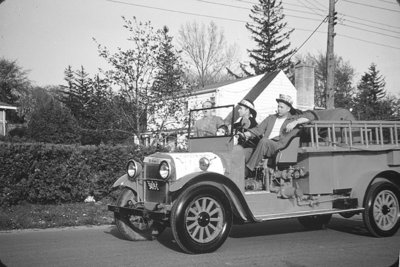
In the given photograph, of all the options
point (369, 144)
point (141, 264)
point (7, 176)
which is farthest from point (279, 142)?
point (7, 176)

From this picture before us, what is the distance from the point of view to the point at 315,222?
8516 millimetres

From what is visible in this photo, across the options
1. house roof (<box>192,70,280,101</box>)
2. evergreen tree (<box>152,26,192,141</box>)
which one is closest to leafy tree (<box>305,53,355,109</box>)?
house roof (<box>192,70,280,101</box>)

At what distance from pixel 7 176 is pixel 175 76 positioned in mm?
6200

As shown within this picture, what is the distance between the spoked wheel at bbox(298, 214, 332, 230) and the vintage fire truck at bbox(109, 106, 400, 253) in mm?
20

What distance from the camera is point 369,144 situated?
8.09 metres

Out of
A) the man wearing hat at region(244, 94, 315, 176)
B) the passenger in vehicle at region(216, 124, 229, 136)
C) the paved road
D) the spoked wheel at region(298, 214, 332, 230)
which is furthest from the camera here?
the spoked wheel at region(298, 214, 332, 230)

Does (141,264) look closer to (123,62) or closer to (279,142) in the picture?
(279,142)

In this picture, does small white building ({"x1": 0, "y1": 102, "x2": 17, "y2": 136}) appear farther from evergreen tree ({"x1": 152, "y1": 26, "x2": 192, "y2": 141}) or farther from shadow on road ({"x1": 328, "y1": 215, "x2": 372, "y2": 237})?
shadow on road ({"x1": 328, "y1": 215, "x2": 372, "y2": 237})

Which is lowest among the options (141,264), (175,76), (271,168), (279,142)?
(141,264)

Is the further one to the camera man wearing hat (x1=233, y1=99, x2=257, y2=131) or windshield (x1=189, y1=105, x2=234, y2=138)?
man wearing hat (x1=233, y1=99, x2=257, y2=131)

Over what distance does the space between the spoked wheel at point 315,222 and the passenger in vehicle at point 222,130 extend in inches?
107

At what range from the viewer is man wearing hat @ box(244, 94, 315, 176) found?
23.2 feet

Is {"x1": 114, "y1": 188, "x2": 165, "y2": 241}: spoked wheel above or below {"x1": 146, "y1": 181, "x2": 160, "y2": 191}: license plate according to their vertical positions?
below

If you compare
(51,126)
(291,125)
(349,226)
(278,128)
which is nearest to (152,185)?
(291,125)
